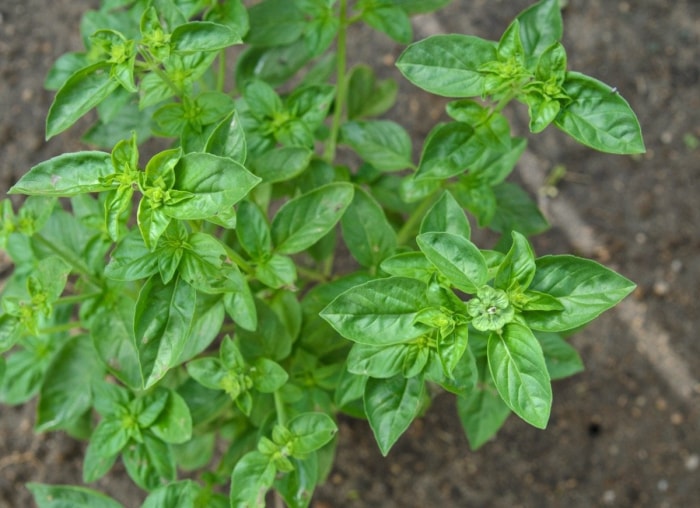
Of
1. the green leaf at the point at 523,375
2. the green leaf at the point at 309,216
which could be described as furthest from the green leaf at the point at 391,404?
the green leaf at the point at 309,216

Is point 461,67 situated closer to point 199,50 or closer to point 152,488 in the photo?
point 199,50

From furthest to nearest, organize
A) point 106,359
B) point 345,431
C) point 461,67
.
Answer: point 345,431 → point 106,359 → point 461,67

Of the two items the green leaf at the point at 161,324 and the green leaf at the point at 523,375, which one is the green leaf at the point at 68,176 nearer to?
the green leaf at the point at 161,324

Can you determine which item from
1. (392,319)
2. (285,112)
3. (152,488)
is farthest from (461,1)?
(152,488)

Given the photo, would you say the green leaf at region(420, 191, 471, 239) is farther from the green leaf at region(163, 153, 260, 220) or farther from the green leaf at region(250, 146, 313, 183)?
the green leaf at region(163, 153, 260, 220)

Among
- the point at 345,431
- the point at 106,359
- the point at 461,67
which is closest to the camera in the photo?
the point at 461,67

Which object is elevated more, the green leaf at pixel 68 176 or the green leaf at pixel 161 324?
the green leaf at pixel 68 176
